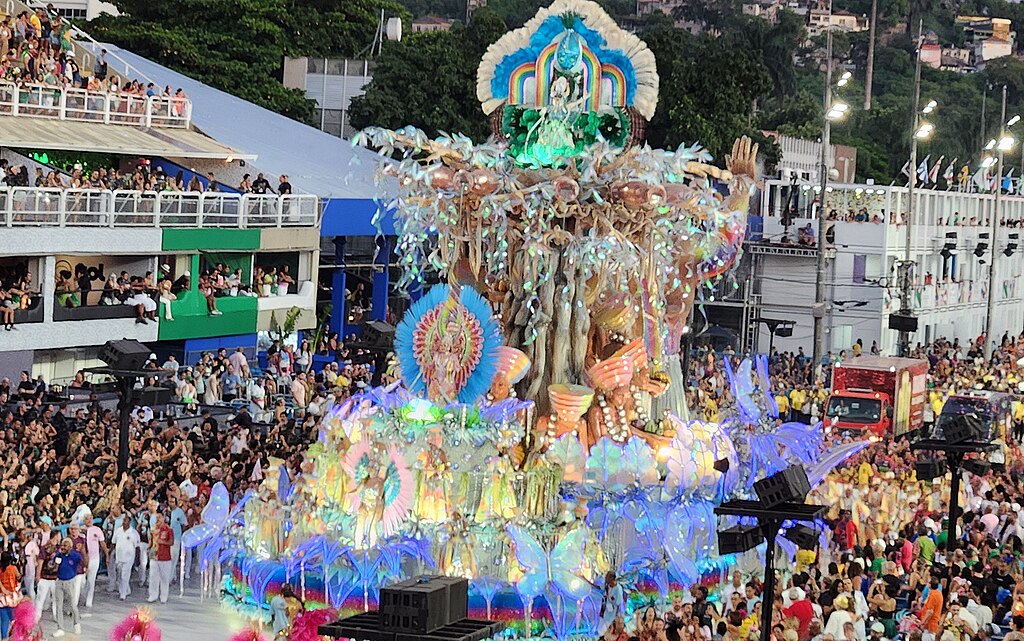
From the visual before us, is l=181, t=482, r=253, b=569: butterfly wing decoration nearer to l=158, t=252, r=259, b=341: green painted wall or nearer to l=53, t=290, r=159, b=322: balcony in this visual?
l=53, t=290, r=159, b=322: balcony

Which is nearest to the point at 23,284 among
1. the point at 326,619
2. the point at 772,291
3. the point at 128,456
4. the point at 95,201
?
the point at 95,201

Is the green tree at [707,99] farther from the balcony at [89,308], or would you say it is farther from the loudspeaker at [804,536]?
the loudspeaker at [804,536]

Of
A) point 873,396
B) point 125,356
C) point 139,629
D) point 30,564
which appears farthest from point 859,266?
point 139,629

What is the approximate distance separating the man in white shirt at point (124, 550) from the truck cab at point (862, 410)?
61.3ft

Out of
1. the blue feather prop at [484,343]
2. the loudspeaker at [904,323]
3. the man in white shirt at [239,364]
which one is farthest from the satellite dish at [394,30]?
the blue feather prop at [484,343]

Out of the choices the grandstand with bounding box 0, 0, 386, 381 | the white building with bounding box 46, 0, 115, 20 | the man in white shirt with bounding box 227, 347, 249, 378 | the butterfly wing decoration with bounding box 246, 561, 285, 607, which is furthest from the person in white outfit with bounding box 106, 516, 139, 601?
the white building with bounding box 46, 0, 115, 20

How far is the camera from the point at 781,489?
21422mm

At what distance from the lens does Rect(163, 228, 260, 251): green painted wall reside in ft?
144

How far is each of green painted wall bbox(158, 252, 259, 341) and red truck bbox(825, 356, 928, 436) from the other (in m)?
11.8

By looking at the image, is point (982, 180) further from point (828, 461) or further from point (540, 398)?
point (540, 398)

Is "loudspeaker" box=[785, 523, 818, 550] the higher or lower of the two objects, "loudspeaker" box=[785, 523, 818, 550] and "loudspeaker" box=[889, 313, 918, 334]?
the lower

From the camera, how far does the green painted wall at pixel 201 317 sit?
4341cm

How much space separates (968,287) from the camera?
Result: 233ft

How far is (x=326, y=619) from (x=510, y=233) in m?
7.44
